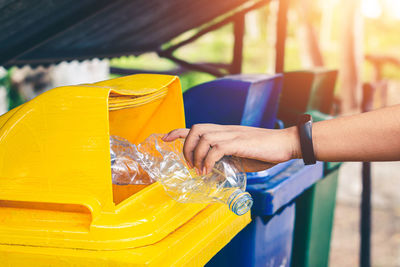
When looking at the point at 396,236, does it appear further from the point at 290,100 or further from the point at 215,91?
the point at 215,91

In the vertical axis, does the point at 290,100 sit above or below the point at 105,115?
below

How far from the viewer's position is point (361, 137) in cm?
126

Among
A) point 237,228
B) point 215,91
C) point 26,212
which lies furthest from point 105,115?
point 215,91

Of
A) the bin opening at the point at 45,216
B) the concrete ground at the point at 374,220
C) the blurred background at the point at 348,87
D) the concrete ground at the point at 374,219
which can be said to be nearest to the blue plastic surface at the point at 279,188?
the bin opening at the point at 45,216

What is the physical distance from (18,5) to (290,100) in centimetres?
171

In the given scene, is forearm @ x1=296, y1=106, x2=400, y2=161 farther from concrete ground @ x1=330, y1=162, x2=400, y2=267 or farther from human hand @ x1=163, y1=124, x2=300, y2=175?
concrete ground @ x1=330, y1=162, x2=400, y2=267

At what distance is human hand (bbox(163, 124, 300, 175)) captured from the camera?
4.02 ft

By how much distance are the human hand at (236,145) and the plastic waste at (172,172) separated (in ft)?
0.52

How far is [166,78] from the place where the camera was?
174 centimetres

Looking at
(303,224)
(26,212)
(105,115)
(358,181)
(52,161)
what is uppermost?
(105,115)

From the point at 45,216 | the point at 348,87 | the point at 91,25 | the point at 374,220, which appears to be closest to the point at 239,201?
the point at 45,216

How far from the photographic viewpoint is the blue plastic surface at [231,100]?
2.12 metres

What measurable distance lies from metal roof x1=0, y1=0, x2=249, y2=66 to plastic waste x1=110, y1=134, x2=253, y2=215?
0.85m

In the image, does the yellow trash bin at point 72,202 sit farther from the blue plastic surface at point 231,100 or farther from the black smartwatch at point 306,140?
the blue plastic surface at point 231,100
